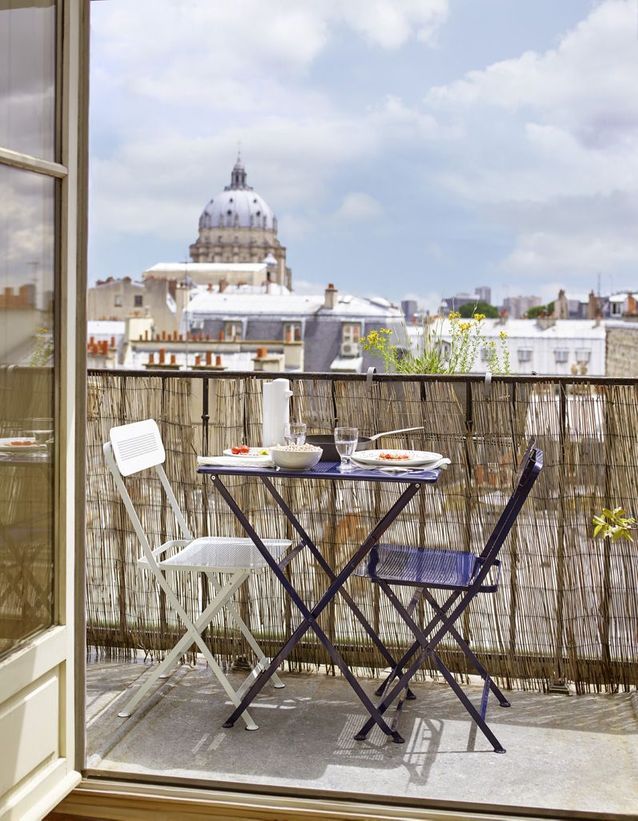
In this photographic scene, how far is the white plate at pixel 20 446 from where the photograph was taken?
6.64 ft

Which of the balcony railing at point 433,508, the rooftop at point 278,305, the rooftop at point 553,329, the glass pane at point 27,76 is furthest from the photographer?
the rooftop at point 278,305

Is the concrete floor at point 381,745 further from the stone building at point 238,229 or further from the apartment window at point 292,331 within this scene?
the stone building at point 238,229

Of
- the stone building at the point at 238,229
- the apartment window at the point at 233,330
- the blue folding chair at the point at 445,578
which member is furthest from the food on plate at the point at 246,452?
the stone building at the point at 238,229

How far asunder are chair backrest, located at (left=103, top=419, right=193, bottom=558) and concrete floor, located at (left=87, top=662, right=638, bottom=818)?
53cm

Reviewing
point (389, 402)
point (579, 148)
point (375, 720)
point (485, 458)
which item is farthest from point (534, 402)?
point (579, 148)

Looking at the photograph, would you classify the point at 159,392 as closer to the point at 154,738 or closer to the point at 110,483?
the point at 110,483

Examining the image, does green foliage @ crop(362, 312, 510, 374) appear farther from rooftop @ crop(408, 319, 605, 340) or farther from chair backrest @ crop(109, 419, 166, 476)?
rooftop @ crop(408, 319, 605, 340)

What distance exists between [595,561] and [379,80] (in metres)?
68.6

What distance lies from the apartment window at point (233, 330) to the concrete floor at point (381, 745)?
46266 millimetres

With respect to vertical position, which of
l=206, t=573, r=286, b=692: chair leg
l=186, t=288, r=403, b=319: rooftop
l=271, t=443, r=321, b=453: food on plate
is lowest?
l=206, t=573, r=286, b=692: chair leg

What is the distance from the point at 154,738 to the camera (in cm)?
277

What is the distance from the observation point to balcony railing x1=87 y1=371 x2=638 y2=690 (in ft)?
10.3

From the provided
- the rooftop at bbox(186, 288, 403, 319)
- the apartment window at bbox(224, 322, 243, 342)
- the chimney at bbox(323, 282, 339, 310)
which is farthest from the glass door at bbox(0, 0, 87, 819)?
the apartment window at bbox(224, 322, 243, 342)

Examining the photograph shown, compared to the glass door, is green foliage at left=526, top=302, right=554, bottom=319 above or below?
above
